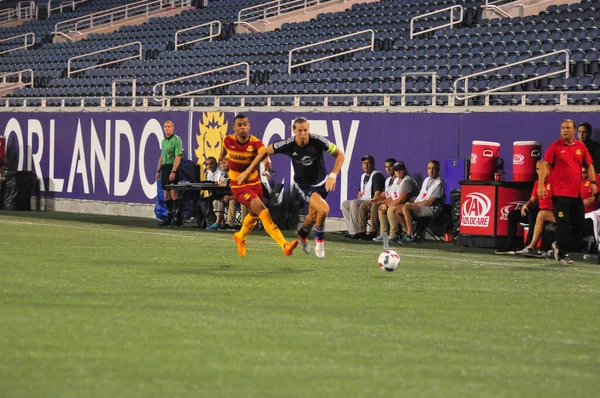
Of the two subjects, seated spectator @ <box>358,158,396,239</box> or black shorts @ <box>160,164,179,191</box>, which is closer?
seated spectator @ <box>358,158,396,239</box>

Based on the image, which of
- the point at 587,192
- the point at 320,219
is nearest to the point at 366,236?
the point at 587,192

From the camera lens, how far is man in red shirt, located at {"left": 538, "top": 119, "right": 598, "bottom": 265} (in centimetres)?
1518

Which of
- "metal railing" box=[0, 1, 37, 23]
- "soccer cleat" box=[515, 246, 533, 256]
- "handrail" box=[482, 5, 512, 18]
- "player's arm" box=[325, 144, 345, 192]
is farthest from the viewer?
"metal railing" box=[0, 1, 37, 23]

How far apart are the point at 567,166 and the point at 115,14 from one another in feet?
103

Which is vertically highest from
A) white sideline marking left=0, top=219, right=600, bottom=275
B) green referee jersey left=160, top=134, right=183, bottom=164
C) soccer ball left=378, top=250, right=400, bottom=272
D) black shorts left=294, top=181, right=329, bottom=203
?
green referee jersey left=160, top=134, right=183, bottom=164

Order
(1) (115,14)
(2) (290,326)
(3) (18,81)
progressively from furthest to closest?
1. (1) (115,14)
2. (3) (18,81)
3. (2) (290,326)

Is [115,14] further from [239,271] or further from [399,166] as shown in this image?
[239,271]

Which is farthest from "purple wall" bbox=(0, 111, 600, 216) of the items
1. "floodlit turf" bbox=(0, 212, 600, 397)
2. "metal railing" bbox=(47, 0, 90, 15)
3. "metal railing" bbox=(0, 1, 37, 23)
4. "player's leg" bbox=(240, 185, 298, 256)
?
"metal railing" bbox=(0, 1, 37, 23)

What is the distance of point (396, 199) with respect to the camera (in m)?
20.0

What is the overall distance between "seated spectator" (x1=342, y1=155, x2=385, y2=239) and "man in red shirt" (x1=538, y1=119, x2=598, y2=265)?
5.28 m

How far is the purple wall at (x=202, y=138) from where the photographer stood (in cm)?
1977

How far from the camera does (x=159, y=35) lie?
123ft

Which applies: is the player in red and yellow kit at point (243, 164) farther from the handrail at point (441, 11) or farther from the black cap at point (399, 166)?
the handrail at point (441, 11)

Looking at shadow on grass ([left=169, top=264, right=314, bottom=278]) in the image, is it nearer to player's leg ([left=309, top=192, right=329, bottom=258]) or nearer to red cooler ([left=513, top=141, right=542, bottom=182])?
player's leg ([left=309, top=192, right=329, bottom=258])
